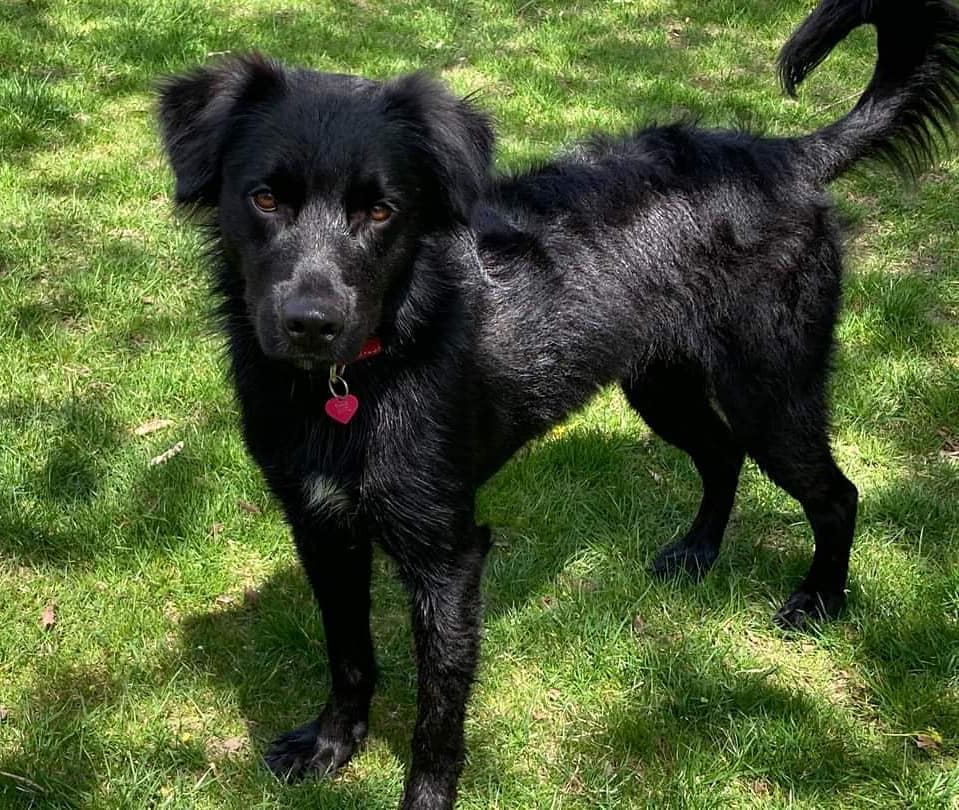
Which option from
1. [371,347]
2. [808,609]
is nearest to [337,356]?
[371,347]

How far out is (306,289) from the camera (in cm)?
243

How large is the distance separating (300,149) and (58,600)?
1888 millimetres

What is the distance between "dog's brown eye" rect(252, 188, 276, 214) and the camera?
2.55 metres

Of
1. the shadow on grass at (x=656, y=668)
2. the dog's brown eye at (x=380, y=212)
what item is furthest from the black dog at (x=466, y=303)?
the shadow on grass at (x=656, y=668)

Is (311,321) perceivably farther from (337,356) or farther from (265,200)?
(265,200)

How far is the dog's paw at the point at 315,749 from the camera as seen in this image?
3.12 metres

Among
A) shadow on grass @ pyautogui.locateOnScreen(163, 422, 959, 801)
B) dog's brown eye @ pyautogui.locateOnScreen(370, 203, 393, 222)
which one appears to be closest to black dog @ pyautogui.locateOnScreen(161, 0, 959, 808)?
dog's brown eye @ pyautogui.locateOnScreen(370, 203, 393, 222)

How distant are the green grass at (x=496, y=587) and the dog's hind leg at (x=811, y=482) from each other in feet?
0.35

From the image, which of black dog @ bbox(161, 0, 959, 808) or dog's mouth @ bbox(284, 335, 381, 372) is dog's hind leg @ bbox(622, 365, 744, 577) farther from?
dog's mouth @ bbox(284, 335, 381, 372)

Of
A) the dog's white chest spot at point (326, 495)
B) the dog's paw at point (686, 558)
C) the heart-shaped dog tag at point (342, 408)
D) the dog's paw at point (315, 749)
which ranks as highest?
the heart-shaped dog tag at point (342, 408)

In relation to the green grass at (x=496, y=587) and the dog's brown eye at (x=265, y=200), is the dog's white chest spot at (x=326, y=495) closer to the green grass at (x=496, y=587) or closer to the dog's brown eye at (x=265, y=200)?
Answer: the dog's brown eye at (x=265, y=200)

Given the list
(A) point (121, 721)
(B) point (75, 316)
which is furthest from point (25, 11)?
(A) point (121, 721)

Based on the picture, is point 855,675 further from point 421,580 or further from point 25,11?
point 25,11

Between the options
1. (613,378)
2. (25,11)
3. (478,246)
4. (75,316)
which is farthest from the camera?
(25,11)
